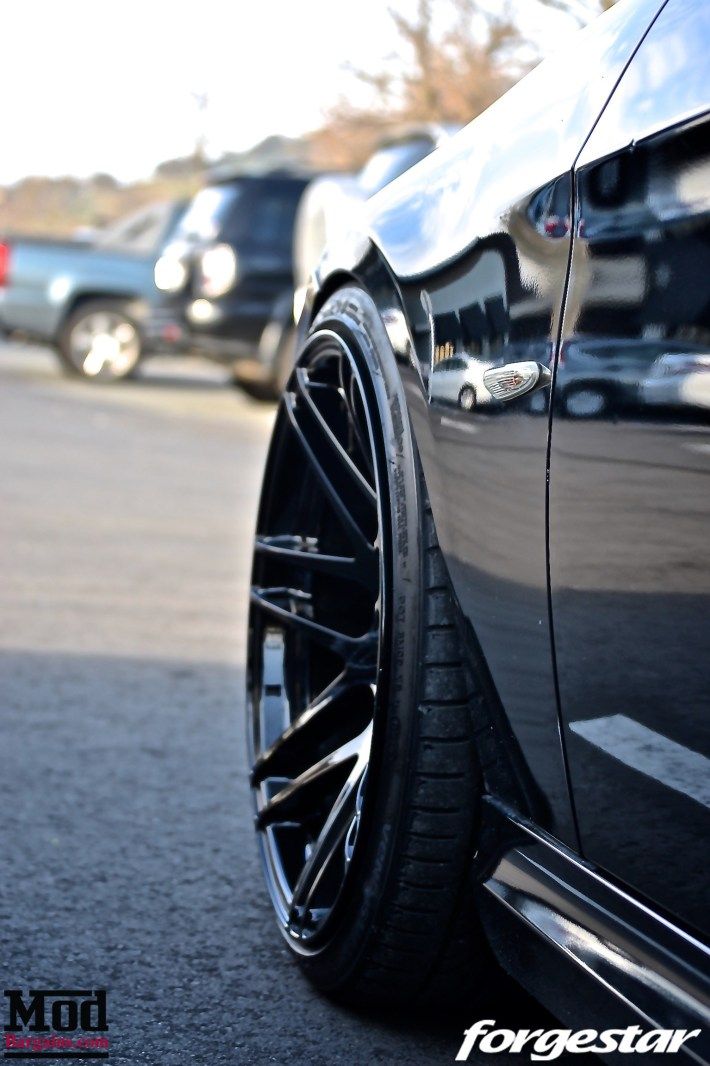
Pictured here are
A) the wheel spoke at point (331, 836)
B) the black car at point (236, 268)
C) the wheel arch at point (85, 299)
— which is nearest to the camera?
the wheel spoke at point (331, 836)

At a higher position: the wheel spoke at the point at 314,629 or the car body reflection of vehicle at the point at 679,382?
the car body reflection of vehicle at the point at 679,382

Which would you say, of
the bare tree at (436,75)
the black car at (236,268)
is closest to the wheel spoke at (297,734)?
the black car at (236,268)

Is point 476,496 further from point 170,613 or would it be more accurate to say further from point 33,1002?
point 170,613

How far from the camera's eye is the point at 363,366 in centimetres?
232

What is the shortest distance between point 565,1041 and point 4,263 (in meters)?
14.8

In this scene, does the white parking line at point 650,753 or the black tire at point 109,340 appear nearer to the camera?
the white parking line at point 650,753

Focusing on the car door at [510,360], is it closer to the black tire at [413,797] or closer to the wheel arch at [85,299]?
the black tire at [413,797]

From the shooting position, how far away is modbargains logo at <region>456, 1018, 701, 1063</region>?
1.50 metres

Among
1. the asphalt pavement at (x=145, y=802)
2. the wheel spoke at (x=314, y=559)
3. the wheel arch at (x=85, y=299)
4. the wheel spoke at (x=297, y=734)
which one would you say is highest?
the wheel arch at (x=85, y=299)

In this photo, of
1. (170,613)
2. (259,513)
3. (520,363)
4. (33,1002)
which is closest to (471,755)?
(520,363)

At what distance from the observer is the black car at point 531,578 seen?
153 cm

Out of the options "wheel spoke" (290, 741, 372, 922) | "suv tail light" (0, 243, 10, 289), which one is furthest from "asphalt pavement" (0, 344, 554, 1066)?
"suv tail light" (0, 243, 10, 289)

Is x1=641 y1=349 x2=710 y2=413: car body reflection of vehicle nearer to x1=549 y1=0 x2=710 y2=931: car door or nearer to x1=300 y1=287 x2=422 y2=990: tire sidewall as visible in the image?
x1=549 y1=0 x2=710 y2=931: car door

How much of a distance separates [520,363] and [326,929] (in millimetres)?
852
